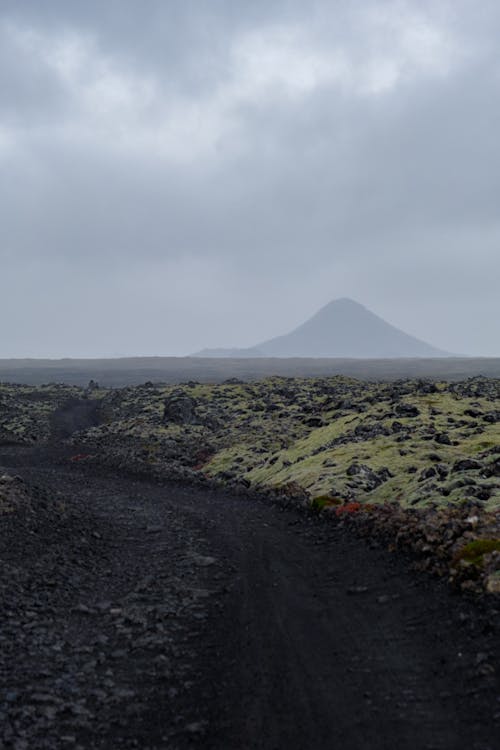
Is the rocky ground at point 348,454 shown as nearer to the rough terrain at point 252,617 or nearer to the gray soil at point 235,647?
the rough terrain at point 252,617

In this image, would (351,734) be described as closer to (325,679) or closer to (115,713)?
(325,679)

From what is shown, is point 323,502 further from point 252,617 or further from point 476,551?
point 252,617

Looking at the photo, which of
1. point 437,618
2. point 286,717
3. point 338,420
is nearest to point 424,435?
point 338,420

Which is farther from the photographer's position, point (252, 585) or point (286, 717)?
point (252, 585)

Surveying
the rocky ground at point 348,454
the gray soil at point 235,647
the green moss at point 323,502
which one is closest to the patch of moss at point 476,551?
the rocky ground at point 348,454

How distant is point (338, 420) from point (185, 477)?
14.6 metres

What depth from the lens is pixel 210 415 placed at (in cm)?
5728

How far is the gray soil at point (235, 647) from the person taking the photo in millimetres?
8539

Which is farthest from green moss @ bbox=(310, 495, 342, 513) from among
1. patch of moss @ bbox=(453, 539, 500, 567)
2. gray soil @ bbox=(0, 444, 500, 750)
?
patch of moss @ bbox=(453, 539, 500, 567)

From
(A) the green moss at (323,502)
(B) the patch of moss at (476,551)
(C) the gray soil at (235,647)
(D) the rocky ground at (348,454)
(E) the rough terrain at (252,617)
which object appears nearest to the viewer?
(C) the gray soil at (235,647)

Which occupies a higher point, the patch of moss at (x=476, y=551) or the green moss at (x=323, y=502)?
the patch of moss at (x=476, y=551)

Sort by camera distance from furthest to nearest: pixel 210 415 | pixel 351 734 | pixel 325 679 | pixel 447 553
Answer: pixel 210 415 < pixel 447 553 < pixel 325 679 < pixel 351 734

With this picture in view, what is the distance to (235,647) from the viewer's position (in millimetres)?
11359

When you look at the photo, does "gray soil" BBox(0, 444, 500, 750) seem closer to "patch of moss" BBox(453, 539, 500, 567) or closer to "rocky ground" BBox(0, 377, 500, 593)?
"patch of moss" BBox(453, 539, 500, 567)
